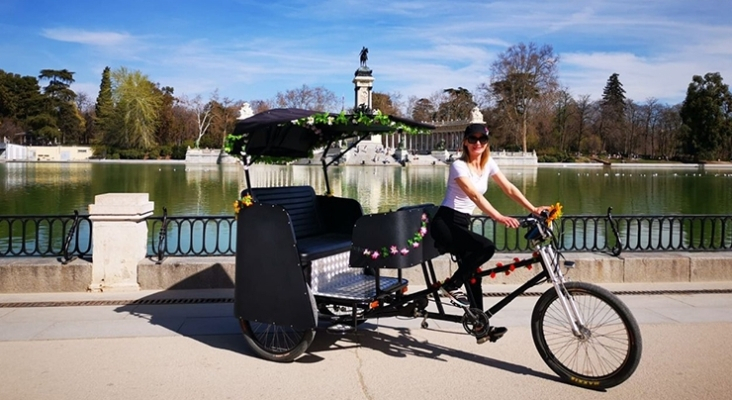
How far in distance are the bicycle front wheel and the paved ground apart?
14 centimetres

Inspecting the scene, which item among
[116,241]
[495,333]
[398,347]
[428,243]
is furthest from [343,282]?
[116,241]

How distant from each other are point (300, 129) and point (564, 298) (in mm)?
3509

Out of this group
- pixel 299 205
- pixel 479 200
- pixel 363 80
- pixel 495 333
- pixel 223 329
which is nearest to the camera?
pixel 479 200

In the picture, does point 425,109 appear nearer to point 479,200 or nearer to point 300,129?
point 300,129

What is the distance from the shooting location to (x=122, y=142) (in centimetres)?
8719

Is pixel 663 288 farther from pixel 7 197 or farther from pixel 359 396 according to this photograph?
pixel 7 197

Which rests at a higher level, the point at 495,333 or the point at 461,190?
the point at 461,190

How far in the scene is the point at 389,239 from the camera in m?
5.12

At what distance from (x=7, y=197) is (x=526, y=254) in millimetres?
23484

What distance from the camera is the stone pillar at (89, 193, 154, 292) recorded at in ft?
26.1

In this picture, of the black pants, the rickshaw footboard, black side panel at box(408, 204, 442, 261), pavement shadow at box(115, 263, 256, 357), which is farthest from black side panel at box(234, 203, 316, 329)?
the black pants

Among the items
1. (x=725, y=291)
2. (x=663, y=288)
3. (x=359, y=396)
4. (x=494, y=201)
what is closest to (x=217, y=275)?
(x=359, y=396)

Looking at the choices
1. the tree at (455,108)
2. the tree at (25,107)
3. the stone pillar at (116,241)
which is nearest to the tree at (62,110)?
the tree at (25,107)

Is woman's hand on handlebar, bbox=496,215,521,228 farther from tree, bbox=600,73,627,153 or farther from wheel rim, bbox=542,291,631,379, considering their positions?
tree, bbox=600,73,627,153
